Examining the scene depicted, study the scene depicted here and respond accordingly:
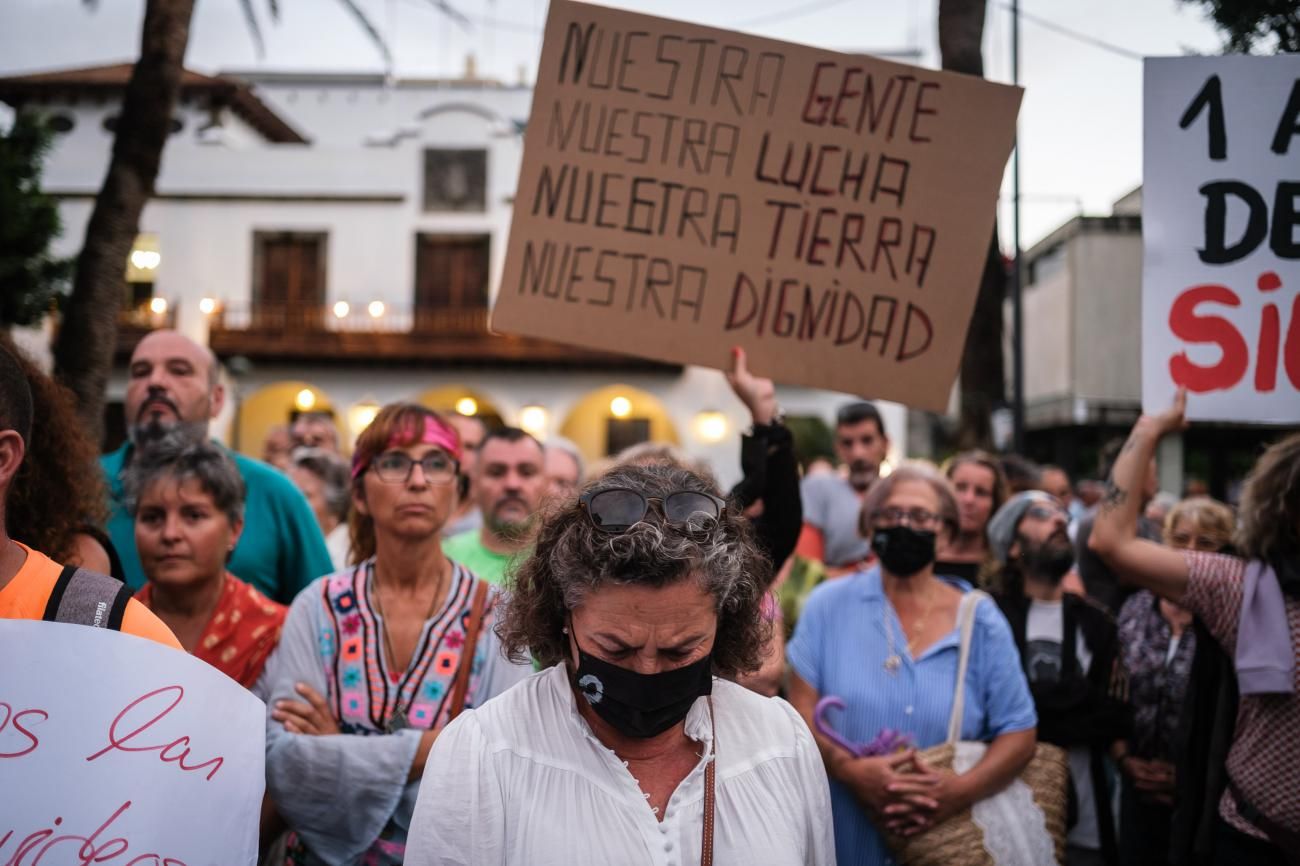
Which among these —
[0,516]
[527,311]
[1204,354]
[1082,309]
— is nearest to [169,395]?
[527,311]

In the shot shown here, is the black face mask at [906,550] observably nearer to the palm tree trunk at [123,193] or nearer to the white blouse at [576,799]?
the white blouse at [576,799]

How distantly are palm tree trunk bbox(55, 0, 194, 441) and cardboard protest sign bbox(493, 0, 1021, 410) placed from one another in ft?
18.0

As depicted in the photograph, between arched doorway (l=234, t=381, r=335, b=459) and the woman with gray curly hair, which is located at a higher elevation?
arched doorway (l=234, t=381, r=335, b=459)

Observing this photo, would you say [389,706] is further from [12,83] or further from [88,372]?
[12,83]

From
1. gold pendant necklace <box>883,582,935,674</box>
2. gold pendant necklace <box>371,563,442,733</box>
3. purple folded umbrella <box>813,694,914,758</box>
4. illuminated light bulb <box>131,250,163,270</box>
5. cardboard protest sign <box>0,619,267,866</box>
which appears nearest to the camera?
cardboard protest sign <box>0,619,267,866</box>

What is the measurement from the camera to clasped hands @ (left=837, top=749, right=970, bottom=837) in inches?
131

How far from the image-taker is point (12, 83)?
2666 cm

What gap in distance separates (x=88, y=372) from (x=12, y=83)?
2321cm

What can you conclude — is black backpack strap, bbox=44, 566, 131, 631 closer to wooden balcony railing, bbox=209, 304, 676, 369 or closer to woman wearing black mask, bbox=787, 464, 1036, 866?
woman wearing black mask, bbox=787, 464, 1036, 866

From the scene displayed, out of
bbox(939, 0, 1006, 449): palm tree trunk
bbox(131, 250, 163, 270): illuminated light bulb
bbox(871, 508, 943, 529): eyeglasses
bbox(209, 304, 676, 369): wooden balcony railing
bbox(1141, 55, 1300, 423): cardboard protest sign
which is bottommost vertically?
bbox(871, 508, 943, 529): eyeglasses

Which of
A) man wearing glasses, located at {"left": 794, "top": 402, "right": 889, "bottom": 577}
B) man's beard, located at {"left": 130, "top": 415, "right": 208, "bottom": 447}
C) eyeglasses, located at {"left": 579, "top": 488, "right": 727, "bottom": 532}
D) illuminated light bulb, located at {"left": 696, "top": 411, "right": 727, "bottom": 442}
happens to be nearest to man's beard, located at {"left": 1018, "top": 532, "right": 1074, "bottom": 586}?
man wearing glasses, located at {"left": 794, "top": 402, "right": 889, "bottom": 577}

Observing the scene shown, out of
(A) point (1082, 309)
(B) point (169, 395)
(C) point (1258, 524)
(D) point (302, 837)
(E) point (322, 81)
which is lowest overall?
(D) point (302, 837)

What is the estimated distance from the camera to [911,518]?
3781 millimetres

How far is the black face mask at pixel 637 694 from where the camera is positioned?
1.99 metres
